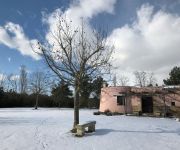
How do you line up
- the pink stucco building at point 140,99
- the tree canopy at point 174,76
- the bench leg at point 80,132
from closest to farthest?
the bench leg at point 80,132 → the pink stucco building at point 140,99 → the tree canopy at point 174,76

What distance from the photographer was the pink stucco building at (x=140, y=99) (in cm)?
2886

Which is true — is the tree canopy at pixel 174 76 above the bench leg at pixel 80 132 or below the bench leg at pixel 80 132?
above

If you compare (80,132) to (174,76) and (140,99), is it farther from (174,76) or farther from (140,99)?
(174,76)

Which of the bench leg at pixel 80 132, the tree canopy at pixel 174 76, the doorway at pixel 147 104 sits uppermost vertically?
the tree canopy at pixel 174 76

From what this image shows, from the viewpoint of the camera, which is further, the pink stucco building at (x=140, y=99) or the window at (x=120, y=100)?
the window at (x=120, y=100)

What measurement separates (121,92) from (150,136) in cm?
1886

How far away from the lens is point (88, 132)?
47.6 feet

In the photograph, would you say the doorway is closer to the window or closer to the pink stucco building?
the pink stucco building

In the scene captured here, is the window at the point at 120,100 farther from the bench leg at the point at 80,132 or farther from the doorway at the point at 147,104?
the bench leg at the point at 80,132

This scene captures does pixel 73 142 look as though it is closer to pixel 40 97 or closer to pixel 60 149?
pixel 60 149

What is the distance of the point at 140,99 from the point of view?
31.1 meters

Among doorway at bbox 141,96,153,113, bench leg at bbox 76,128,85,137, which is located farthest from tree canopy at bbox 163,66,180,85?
bench leg at bbox 76,128,85,137

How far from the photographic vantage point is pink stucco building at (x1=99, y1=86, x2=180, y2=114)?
28859mm

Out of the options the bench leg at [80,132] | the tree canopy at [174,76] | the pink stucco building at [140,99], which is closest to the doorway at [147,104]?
the pink stucco building at [140,99]
